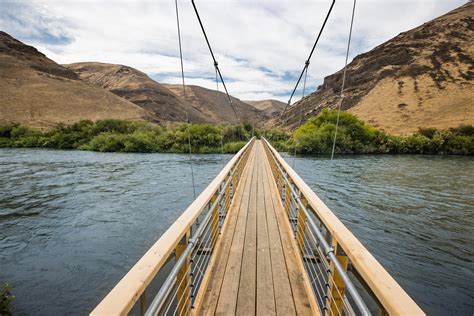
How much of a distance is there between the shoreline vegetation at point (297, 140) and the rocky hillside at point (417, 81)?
29.5ft

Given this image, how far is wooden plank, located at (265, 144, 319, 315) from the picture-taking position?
7.95 ft

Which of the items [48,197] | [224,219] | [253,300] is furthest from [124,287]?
[48,197]

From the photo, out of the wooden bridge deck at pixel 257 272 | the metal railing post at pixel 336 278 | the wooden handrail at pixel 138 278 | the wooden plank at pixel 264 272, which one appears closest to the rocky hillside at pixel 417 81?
the wooden plank at pixel 264 272

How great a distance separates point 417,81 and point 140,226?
275 feet

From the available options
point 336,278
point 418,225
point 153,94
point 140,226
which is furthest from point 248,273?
point 153,94

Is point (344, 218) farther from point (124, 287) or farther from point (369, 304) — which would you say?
point (124, 287)

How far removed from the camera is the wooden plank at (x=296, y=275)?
2.42m

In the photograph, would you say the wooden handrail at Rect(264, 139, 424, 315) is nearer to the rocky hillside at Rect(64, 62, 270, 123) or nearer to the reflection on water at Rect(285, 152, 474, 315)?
the reflection on water at Rect(285, 152, 474, 315)

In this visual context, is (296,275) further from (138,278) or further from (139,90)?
(139,90)

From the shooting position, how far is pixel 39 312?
5.84 m

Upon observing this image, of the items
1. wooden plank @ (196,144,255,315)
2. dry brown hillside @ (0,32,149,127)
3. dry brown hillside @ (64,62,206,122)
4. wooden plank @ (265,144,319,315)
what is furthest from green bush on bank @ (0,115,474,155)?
dry brown hillside @ (64,62,206,122)

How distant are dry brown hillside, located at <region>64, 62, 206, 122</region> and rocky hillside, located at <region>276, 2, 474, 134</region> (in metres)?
57.0

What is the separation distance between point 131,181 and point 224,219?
15330 millimetres

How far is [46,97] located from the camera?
6800cm
